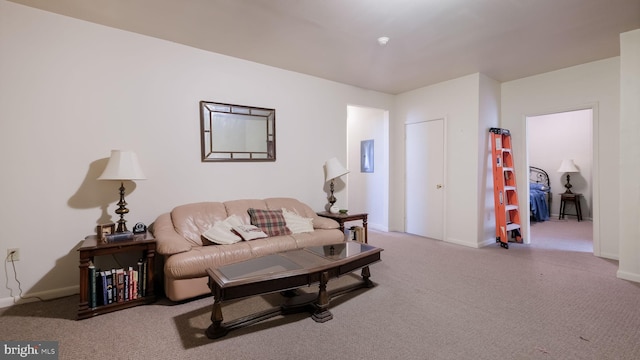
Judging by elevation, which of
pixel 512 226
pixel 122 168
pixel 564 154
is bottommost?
pixel 512 226

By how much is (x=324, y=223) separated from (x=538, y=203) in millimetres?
5361

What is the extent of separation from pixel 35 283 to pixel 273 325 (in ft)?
7.24

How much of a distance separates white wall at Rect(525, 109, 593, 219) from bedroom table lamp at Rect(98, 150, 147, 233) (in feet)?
23.9

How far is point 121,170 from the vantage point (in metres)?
2.65

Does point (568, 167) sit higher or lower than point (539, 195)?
higher

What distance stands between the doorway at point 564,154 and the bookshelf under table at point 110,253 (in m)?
6.46

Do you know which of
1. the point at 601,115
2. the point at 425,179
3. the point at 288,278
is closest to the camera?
the point at 288,278

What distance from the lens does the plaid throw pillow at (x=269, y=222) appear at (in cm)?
335

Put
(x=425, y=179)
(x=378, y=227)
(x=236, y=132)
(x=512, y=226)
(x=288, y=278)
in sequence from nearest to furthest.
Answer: (x=288, y=278)
(x=236, y=132)
(x=512, y=226)
(x=425, y=179)
(x=378, y=227)

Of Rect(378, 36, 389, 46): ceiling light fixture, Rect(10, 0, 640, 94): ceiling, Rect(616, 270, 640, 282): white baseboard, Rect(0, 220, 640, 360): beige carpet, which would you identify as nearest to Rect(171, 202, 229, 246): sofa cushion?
Rect(0, 220, 640, 360): beige carpet

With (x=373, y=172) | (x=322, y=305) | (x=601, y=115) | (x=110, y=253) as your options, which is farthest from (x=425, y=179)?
(x=110, y=253)

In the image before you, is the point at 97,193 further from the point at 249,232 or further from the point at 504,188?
the point at 504,188

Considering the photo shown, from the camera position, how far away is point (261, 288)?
6.86 feet

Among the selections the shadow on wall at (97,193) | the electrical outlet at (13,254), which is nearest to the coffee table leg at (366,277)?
the shadow on wall at (97,193)
